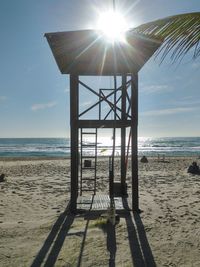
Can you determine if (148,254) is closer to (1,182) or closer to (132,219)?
(132,219)

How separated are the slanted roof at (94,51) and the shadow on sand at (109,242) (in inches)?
125

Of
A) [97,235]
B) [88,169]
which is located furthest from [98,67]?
[88,169]

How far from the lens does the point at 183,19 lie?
333 centimetres

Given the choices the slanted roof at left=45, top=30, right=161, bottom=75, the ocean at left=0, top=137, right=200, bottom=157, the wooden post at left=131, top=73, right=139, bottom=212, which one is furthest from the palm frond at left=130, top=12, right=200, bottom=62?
the ocean at left=0, top=137, right=200, bottom=157

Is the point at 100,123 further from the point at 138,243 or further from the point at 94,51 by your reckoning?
the point at 138,243

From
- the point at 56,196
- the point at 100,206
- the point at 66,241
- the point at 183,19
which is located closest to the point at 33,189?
the point at 56,196

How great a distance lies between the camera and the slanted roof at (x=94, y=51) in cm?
689

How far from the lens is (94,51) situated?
25.2 feet

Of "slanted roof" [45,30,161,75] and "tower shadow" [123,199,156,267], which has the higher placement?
"slanted roof" [45,30,161,75]

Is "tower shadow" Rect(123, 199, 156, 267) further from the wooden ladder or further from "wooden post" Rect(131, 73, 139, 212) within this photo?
the wooden ladder

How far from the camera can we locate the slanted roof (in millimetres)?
6891

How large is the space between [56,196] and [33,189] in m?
1.90

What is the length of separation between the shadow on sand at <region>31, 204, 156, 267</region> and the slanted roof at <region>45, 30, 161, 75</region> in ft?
10.4

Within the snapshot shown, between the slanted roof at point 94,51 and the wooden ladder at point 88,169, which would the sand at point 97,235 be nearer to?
the wooden ladder at point 88,169
